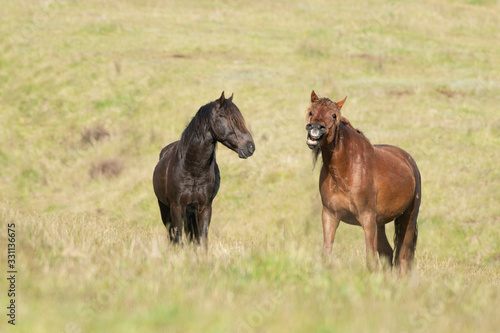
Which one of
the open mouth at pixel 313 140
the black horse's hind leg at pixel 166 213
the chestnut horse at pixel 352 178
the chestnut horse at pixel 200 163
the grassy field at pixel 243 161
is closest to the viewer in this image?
the grassy field at pixel 243 161

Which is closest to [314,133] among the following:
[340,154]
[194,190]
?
[340,154]

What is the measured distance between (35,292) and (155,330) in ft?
4.35

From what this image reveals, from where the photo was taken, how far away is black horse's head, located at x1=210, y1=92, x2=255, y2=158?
905cm

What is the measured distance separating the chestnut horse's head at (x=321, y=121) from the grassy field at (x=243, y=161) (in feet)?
4.79

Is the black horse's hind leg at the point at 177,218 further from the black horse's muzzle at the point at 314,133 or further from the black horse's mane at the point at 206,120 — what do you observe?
the black horse's muzzle at the point at 314,133

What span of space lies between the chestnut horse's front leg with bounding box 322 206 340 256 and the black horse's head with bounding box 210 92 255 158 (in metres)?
1.44

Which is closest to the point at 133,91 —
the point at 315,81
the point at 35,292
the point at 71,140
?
the point at 71,140

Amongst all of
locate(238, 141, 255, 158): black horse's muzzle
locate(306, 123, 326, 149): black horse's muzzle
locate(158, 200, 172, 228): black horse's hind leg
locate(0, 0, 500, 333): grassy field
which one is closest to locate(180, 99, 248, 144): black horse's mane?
locate(238, 141, 255, 158): black horse's muzzle

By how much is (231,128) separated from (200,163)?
91cm

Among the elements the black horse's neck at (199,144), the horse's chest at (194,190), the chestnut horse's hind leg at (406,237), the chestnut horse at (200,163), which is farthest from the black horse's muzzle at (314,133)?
the chestnut horse's hind leg at (406,237)

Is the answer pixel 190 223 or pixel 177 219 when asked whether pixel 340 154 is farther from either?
pixel 190 223

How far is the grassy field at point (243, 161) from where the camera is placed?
5.22m

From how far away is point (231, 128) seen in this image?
9.13m

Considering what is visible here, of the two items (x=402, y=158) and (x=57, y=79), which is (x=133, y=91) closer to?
(x=57, y=79)
